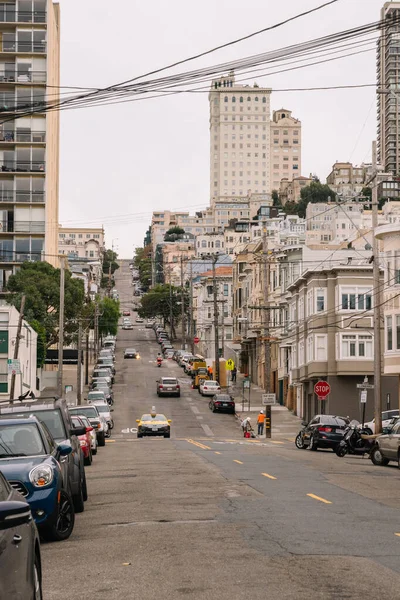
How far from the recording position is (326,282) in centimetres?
6756

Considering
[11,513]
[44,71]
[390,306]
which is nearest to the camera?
[11,513]

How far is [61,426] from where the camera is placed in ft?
58.7

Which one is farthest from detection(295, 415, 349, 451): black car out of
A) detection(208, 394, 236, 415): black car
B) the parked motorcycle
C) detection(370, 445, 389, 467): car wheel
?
detection(208, 394, 236, 415): black car

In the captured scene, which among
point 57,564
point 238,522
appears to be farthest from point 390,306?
point 57,564

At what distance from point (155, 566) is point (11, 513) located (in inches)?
183

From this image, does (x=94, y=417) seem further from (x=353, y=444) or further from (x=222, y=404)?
(x=222, y=404)

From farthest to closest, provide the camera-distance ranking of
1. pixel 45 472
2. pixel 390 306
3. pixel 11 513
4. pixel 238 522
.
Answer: pixel 390 306, pixel 238 522, pixel 45 472, pixel 11 513

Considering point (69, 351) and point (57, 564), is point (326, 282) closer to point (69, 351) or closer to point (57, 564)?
point (69, 351)

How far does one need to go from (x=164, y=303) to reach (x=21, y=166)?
177ft

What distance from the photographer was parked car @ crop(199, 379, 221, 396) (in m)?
86.0

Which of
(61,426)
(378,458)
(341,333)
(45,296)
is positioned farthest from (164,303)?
(61,426)

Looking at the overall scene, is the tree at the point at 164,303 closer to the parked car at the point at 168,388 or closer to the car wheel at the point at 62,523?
the parked car at the point at 168,388

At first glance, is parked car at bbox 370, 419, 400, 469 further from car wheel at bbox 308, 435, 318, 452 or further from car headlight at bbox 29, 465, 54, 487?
car headlight at bbox 29, 465, 54, 487

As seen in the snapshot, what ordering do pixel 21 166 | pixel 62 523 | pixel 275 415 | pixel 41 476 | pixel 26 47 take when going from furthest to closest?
pixel 26 47 → pixel 21 166 → pixel 275 415 → pixel 62 523 → pixel 41 476
